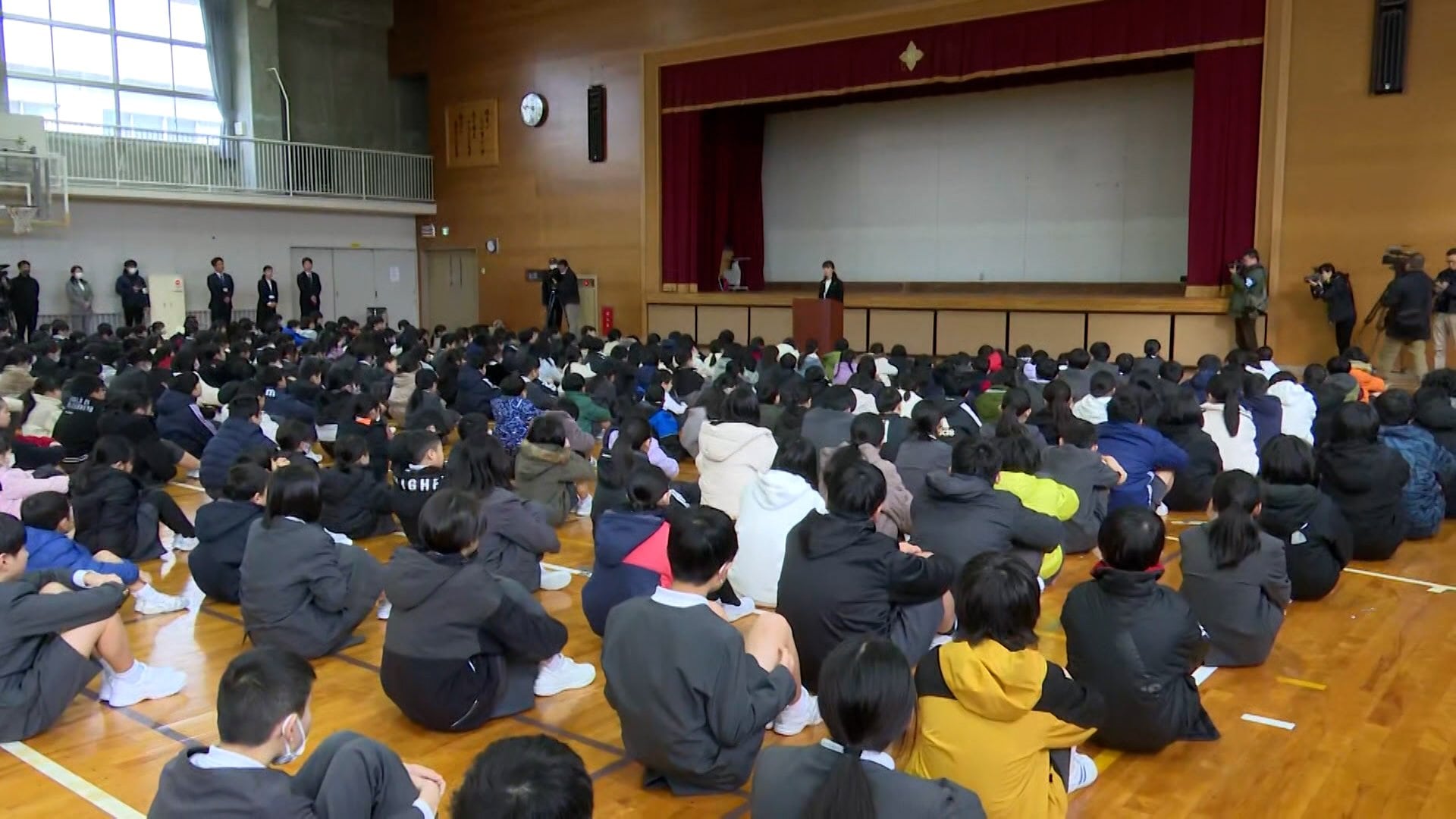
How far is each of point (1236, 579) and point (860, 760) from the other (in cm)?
240

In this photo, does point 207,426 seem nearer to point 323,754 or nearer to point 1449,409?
point 323,754

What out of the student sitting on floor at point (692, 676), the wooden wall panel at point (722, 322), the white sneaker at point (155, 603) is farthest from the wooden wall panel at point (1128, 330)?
the student sitting on floor at point (692, 676)

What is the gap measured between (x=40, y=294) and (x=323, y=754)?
1635cm

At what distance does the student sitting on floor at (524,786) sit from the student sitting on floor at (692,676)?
3.60 feet

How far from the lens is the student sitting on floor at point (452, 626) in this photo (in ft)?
10.4

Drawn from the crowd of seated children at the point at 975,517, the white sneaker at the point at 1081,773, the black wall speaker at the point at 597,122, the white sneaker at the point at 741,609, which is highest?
the black wall speaker at the point at 597,122

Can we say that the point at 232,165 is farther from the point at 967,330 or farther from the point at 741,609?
the point at 741,609

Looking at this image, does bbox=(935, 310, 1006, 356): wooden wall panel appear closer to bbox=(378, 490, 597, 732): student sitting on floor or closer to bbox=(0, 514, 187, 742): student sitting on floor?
bbox=(378, 490, 597, 732): student sitting on floor

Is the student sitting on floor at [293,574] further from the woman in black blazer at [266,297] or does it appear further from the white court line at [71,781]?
the woman in black blazer at [266,297]

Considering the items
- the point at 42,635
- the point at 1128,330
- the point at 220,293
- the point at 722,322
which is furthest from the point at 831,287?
the point at 42,635

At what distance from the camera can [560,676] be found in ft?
Result: 12.4

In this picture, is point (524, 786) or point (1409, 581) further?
point (1409, 581)

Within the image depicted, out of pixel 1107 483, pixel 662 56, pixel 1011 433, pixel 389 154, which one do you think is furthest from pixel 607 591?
pixel 389 154

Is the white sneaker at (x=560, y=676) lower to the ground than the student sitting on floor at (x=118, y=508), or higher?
lower
